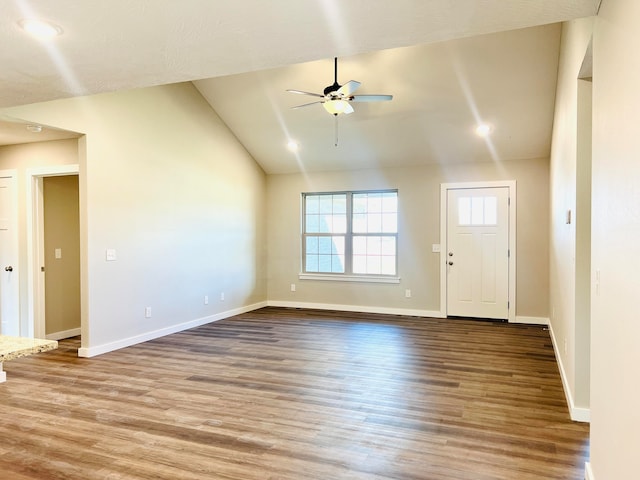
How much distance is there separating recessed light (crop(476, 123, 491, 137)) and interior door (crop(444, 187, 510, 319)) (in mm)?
939

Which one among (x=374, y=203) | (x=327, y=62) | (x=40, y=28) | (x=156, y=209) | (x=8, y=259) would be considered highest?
(x=327, y=62)

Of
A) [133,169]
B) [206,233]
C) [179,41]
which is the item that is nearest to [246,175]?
[206,233]

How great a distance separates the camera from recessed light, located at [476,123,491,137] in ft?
19.4

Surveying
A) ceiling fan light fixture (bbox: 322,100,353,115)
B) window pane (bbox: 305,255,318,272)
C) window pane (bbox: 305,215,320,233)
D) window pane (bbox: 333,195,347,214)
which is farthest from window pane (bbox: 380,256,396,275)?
ceiling fan light fixture (bbox: 322,100,353,115)

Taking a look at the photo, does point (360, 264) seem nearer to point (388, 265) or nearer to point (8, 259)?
point (388, 265)

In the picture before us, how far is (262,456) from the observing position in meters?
2.49

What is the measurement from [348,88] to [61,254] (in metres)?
4.18

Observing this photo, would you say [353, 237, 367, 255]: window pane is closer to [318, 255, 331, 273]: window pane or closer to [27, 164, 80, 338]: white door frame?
[318, 255, 331, 273]: window pane

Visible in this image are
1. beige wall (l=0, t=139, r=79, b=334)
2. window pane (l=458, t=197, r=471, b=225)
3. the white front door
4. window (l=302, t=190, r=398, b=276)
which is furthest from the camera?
window (l=302, t=190, r=398, b=276)

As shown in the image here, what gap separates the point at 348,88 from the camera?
14.5 feet

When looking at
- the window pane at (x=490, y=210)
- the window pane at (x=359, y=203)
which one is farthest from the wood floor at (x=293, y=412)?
the window pane at (x=359, y=203)

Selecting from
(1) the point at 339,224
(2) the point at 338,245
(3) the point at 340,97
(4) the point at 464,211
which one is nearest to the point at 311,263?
→ (2) the point at 338,245

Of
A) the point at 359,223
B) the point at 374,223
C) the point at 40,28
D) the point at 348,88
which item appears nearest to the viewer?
the point at 40,28

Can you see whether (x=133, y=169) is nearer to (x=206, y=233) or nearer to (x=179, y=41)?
(x=206, y=233)
